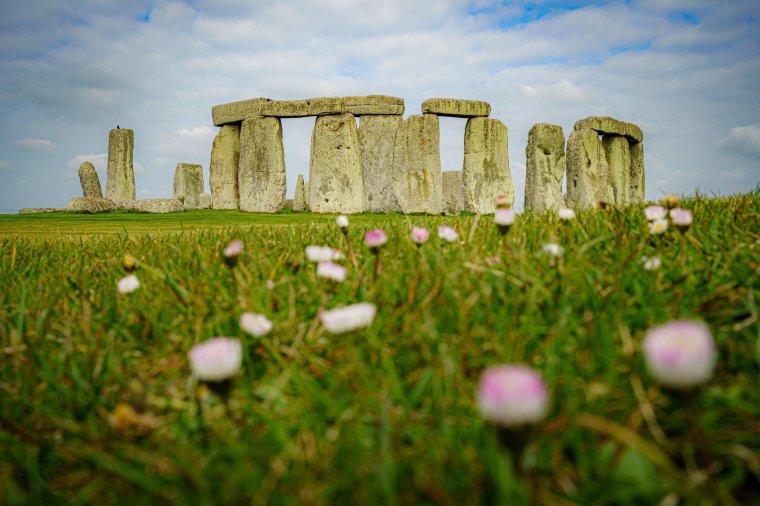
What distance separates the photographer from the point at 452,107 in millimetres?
14695

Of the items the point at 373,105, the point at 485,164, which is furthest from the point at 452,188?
the point at 373,105

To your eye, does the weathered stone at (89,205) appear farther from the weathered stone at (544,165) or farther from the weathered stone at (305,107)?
the weathered stone at (544,165)

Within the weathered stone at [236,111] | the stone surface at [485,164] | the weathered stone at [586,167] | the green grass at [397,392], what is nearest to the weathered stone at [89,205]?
the weathered stone at [236,111]

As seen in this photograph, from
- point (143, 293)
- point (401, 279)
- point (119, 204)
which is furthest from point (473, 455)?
point (119, 204)

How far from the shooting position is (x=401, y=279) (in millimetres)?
1693

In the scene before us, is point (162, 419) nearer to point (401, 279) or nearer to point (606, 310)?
point (401, 279)

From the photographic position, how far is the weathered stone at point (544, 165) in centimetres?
1488

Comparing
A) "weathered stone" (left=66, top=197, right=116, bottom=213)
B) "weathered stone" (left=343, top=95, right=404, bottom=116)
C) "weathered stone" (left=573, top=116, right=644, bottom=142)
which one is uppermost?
"weathered stone" (left=343, top=95, right=404, bottom=116)

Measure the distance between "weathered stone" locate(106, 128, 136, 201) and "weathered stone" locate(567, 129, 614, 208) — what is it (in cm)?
1443

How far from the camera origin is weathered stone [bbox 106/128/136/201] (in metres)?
18.4

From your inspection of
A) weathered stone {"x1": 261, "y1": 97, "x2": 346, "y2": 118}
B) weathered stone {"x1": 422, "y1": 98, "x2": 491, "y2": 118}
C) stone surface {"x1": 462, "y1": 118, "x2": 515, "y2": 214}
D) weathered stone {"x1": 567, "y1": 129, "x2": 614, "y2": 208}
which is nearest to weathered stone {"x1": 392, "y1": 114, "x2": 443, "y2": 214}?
weathered stone {"x1": 422, "y1": 98, "x2": 491, "y2": 118}

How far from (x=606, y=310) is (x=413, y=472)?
2.66 feet

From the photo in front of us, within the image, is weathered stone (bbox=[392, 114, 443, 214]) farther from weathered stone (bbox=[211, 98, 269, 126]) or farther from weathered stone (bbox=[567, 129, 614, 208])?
weathered stone (bbox=[211, 98, 269, 126])

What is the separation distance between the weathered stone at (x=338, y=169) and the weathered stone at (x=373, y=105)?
0.86 m
